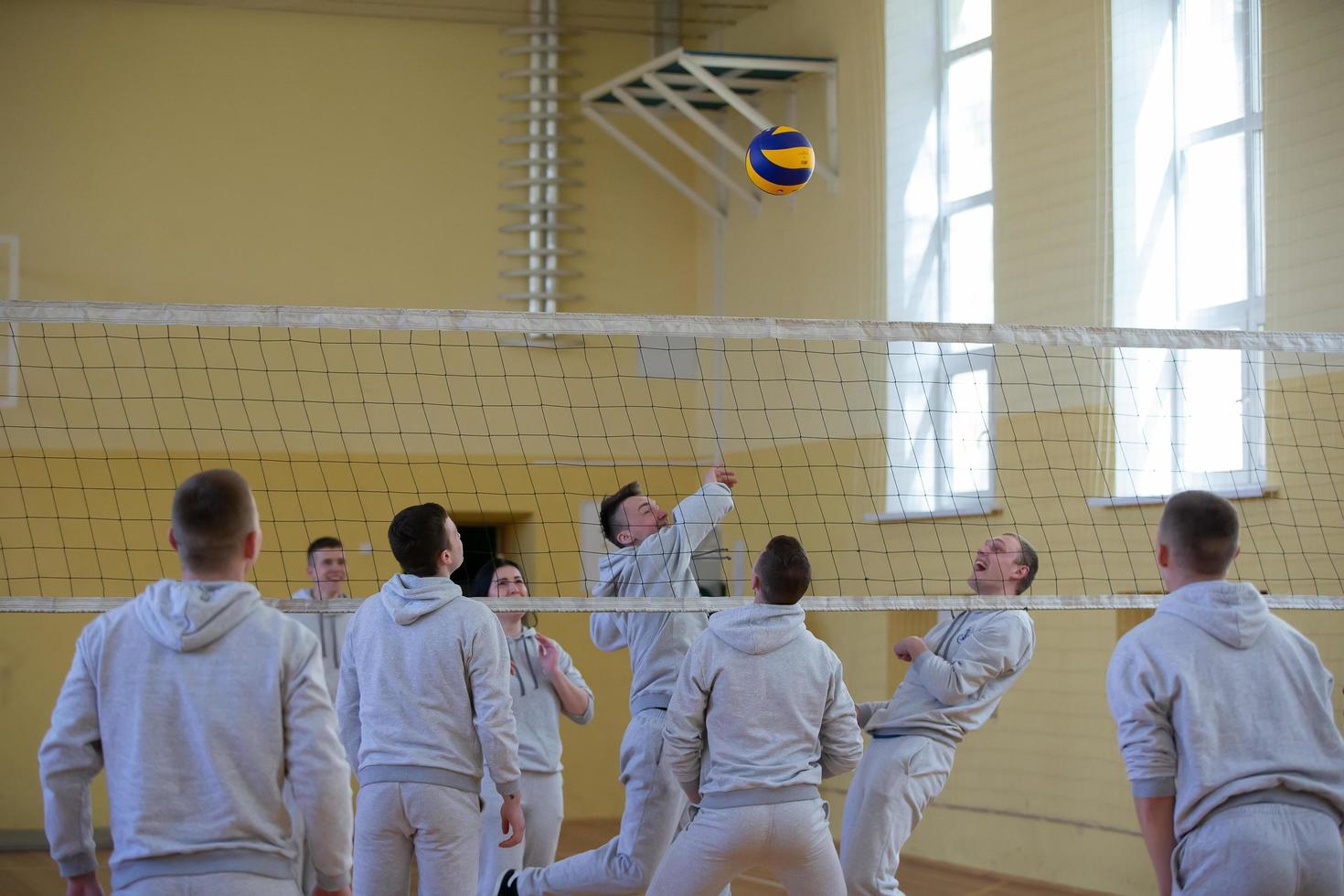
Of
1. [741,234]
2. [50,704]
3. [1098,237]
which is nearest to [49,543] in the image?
[50,704]

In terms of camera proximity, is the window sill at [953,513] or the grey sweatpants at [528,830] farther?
the window sill at [953,513]

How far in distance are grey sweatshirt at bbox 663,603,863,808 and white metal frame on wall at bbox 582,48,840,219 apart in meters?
5.47

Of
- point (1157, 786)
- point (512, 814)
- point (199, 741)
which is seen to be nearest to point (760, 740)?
point (512, 814)

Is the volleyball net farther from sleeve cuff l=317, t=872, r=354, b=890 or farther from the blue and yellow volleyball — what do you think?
sleeve cuff l=317, t=872, r=354, b=890

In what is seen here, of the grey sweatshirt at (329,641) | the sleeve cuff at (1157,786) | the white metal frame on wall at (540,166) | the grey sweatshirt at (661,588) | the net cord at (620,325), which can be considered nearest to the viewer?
the sleeve cuff at (1157,786)

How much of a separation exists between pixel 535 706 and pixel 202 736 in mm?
2517

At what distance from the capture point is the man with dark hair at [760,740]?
3646 mm

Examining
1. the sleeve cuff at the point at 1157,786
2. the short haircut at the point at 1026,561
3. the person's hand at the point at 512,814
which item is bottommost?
the person's hand at the point at 512,814

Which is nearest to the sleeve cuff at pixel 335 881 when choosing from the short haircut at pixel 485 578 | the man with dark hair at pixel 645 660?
the man with dark hair at pixel 645 660

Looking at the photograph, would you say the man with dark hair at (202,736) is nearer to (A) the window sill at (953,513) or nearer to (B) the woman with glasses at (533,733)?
(B) the woman with glasses at (533,733)

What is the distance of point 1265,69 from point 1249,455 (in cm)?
174

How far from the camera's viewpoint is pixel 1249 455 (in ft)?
21.5

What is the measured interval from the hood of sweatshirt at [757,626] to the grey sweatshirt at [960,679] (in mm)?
738

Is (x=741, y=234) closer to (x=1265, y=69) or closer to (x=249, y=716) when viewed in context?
(x=1265, y=69)
